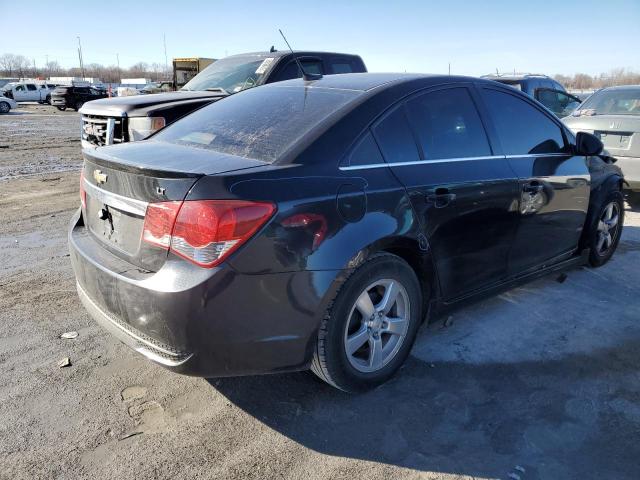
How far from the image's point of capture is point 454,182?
10.5 ft

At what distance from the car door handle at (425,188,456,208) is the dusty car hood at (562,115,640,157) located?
4.80 metres

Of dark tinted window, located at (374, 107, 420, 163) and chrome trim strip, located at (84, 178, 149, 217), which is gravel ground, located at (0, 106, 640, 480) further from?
dark tinted window, located at (374, 107, 420, 163)

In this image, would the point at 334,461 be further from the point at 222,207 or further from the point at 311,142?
the point at 311,142

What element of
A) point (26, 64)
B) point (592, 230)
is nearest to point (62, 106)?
point (592, 230)

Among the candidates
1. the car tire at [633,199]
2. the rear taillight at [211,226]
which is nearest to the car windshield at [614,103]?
the car tire at [633,199]

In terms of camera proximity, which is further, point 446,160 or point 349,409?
point 446,160

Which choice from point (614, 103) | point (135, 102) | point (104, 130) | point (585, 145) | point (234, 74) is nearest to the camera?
point (585, 145)

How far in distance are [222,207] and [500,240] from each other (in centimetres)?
209

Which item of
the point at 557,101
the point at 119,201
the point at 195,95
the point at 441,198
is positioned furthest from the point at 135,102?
the point at 557,101

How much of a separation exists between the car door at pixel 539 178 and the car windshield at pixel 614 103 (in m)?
3.84

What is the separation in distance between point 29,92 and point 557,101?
43.2 metres

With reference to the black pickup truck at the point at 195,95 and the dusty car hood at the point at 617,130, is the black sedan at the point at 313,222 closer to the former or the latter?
the black pickup truck at the point at 195,95

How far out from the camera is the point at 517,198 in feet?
12.0

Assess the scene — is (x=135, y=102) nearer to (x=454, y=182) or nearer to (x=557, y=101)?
(x=454, y=182)
